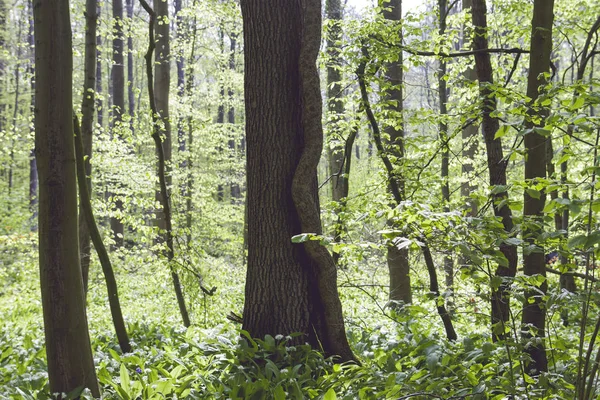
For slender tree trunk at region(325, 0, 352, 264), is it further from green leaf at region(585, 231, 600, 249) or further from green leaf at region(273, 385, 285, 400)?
green leaf at region(585, 231, 600, 249)

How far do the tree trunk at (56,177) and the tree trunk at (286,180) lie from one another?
1429mm

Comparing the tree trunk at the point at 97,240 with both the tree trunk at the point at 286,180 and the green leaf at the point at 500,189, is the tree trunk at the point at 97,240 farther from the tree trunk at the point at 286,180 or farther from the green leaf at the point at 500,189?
the green leaf at the point at 500,189

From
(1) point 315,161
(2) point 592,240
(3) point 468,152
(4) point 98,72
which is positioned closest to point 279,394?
(1) point 315,161

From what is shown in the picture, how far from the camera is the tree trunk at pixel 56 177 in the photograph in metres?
3.19

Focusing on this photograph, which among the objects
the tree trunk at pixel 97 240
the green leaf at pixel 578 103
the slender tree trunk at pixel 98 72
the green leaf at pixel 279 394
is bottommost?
the green leaf at pixel 279 394

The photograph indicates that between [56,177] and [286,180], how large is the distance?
1.73m

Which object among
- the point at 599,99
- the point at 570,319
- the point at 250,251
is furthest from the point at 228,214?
the point at 599,99

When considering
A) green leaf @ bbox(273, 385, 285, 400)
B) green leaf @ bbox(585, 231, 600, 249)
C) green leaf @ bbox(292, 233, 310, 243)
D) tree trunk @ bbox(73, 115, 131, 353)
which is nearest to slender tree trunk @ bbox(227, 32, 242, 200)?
tree trunk @ bbox(73, 115, 131, 353)

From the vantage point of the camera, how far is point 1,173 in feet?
83.6

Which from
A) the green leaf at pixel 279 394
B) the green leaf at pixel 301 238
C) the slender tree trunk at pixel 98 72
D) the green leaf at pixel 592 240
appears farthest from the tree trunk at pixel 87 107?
the green leaf at pixel 592 240

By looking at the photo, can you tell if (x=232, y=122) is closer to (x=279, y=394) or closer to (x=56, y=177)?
(x=56, y=177)

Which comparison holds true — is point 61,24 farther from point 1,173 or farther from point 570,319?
point 1,173

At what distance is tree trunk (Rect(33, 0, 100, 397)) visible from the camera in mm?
3188

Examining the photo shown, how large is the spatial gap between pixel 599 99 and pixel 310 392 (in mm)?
2422
